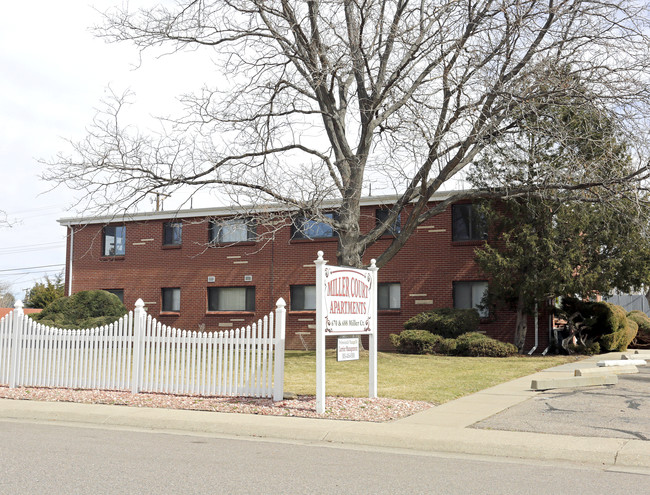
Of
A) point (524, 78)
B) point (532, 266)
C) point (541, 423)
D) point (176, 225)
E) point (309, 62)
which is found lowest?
point (541, 423)

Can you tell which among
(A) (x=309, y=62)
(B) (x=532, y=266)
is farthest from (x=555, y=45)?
(B) (x=532, y=266)

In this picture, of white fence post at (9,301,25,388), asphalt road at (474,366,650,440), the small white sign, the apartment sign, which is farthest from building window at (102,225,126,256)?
asphalt road at (474,366,650,440)

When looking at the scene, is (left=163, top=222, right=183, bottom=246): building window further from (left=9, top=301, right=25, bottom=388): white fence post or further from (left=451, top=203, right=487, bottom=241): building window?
(left=9, top=301, right=25, bottom=388): white fence post

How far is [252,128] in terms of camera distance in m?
20.1

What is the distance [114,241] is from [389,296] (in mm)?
13140

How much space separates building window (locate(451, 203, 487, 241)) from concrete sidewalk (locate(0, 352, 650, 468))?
13.7m

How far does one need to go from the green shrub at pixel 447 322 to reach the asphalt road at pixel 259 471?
630 inches

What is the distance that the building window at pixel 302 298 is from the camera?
29.0 meters

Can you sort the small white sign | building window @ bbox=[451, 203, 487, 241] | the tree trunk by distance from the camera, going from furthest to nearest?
building window @ bbox=[451, 203, 487, 241], the tree trunk, the small white sign

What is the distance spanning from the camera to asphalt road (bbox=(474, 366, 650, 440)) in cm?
968

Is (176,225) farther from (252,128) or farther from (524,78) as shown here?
(524,78)

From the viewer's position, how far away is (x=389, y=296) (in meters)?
27.9

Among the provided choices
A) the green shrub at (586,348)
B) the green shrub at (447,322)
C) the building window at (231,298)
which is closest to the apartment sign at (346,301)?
the green shrub at (447,322)

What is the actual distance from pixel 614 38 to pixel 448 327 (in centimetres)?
1123
